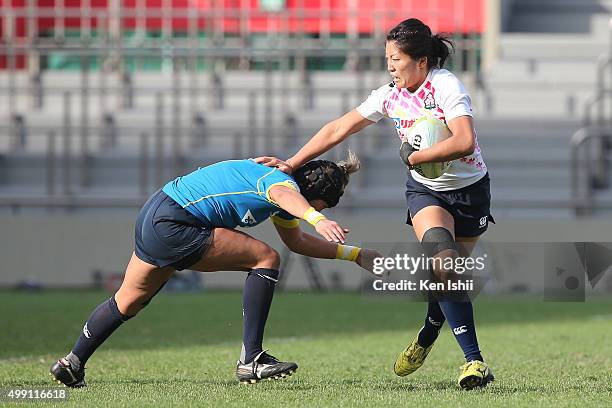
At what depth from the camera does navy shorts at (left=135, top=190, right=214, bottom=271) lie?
665cm

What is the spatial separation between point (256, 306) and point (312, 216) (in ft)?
2.46

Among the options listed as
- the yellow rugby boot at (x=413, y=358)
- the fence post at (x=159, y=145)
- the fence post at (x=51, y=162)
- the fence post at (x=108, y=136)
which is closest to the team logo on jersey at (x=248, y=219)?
the yellow rugby boot at (x=413, y=358)

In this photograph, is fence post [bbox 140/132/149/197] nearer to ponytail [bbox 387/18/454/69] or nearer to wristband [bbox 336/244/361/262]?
wristband [bbox 336/244/361/262]

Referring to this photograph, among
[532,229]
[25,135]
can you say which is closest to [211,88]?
[25,135]

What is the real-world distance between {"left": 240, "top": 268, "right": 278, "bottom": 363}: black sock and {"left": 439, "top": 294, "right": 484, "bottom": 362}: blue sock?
2.90 feet

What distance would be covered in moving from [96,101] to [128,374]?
1305cm

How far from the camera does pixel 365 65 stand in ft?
66.2

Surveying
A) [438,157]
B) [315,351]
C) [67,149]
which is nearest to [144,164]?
[67,149]

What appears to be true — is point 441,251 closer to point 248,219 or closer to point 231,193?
point 248,219

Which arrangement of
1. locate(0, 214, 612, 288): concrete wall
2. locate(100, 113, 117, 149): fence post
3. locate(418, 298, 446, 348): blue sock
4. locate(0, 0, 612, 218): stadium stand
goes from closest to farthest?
locate(418, 298, 446, 348): blue sock → locate(0, 214, 612, 288): concrete wall → locate(0, 0, 612, 218): stadium stand → locate(100, 113, 117, 149): fence post

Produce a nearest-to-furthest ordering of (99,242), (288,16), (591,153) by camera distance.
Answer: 1. (99,242)
2. (591,153)
3. (288,16)

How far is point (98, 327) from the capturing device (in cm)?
693

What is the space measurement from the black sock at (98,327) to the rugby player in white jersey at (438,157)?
1.09 m

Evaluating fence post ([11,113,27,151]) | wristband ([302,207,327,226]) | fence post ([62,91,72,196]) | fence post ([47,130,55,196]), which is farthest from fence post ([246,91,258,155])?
wristband ([302,207,327,226])
